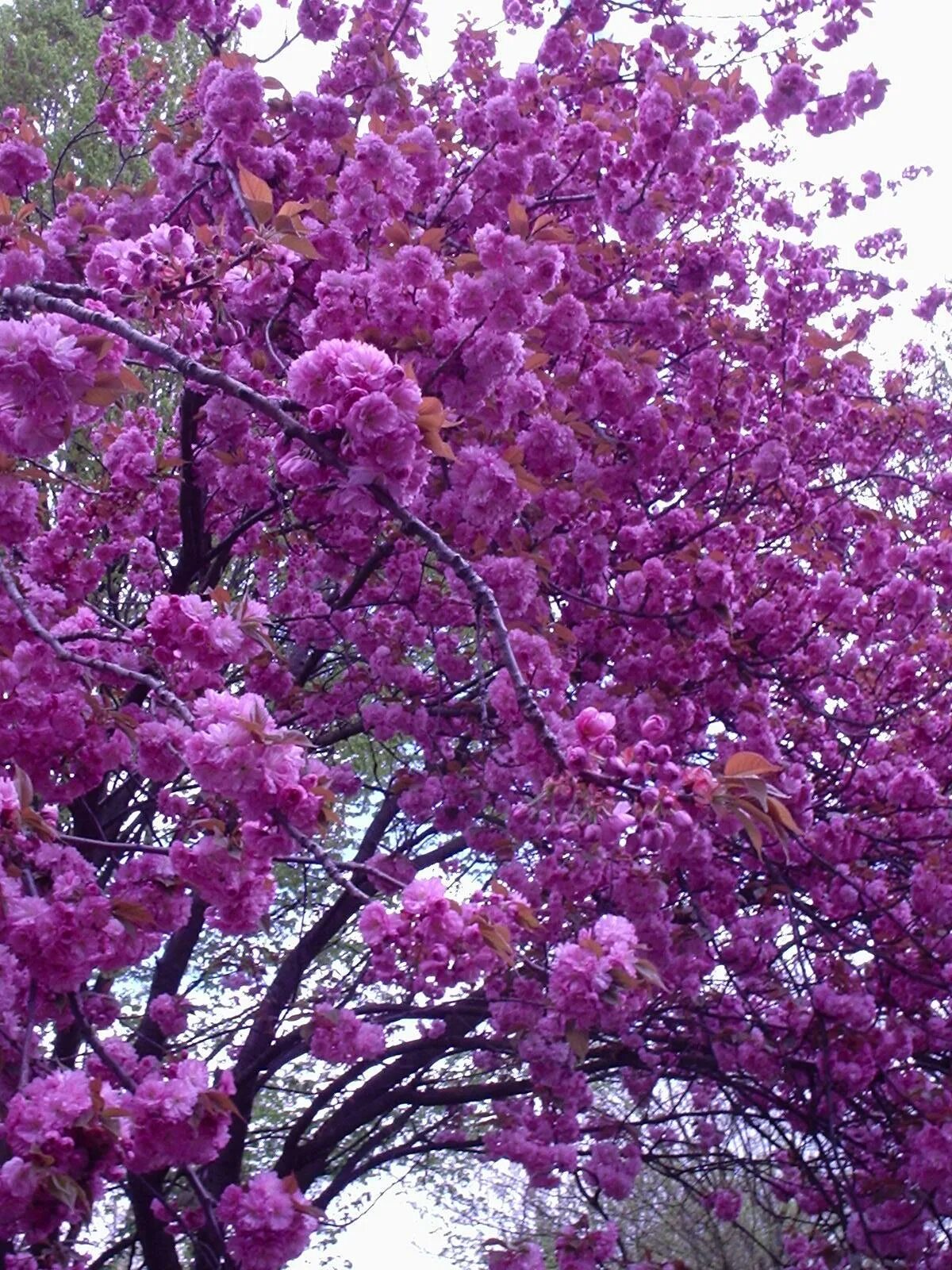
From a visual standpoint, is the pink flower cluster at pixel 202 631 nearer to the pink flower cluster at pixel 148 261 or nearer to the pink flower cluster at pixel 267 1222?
the pink flower cluster at pixel 148 261

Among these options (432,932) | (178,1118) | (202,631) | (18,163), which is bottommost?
(178,1118)

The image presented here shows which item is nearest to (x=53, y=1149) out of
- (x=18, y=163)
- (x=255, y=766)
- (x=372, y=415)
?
(x=255, y=766)

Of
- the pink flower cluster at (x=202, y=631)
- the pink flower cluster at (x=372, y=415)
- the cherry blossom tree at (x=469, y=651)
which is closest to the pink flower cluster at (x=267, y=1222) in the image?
the cherry blossom tree at (x=469, y=651)

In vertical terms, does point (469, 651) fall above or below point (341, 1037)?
above

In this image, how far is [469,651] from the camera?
4.89 meters

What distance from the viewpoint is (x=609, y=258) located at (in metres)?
4.43

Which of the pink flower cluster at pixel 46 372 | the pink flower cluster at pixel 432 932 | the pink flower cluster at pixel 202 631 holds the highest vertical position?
the pink flower cluster at pixel 202 631

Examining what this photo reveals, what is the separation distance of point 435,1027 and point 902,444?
4.06 meters

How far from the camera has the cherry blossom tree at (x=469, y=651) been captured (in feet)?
6.66

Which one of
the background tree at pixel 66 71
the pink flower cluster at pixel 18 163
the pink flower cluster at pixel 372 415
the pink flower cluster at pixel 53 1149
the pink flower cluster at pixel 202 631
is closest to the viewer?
the pink flower cluster at pixel 53 1149

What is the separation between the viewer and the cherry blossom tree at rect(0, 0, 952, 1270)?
2029mm

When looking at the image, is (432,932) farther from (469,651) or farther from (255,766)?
(469,651)

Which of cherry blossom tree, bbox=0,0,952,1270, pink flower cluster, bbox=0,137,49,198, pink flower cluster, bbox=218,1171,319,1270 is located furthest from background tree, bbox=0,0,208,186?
pink flower cluster, bbox=218,1171,319,1270

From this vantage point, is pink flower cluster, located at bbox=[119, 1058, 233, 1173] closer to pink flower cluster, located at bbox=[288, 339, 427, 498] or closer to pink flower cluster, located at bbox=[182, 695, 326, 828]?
pink flower cluster, located at bbox=[182, 695, 326, 828]
